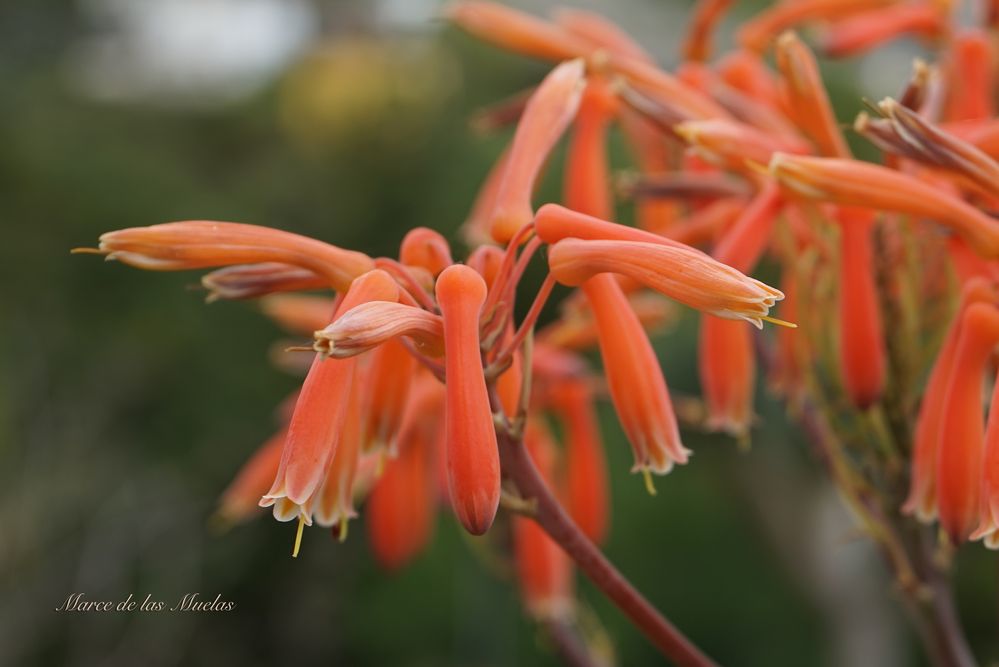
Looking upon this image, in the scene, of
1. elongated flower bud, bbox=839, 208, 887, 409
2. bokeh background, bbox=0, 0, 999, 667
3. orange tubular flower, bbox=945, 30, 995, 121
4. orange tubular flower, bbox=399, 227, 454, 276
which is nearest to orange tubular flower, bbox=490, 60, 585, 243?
orange tubular flower, bbox=399, 227, 454, 276

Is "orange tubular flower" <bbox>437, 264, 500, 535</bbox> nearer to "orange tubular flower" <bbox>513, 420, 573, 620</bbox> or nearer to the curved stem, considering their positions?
the curved stem

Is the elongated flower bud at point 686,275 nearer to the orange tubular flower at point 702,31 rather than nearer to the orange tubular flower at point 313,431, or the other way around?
the orange tubular flower at point 313,431

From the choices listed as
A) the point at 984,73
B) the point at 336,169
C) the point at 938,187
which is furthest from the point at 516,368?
the point at 336,169

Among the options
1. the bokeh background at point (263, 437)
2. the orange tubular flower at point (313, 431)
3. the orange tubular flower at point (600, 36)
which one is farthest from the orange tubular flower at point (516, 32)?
the bokeh background at point (263, 437)

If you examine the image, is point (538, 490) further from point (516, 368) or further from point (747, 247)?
point (747, 247)

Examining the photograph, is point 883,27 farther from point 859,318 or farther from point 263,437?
point 263,437

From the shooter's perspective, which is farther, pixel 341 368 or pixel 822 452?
pixel 822 452
